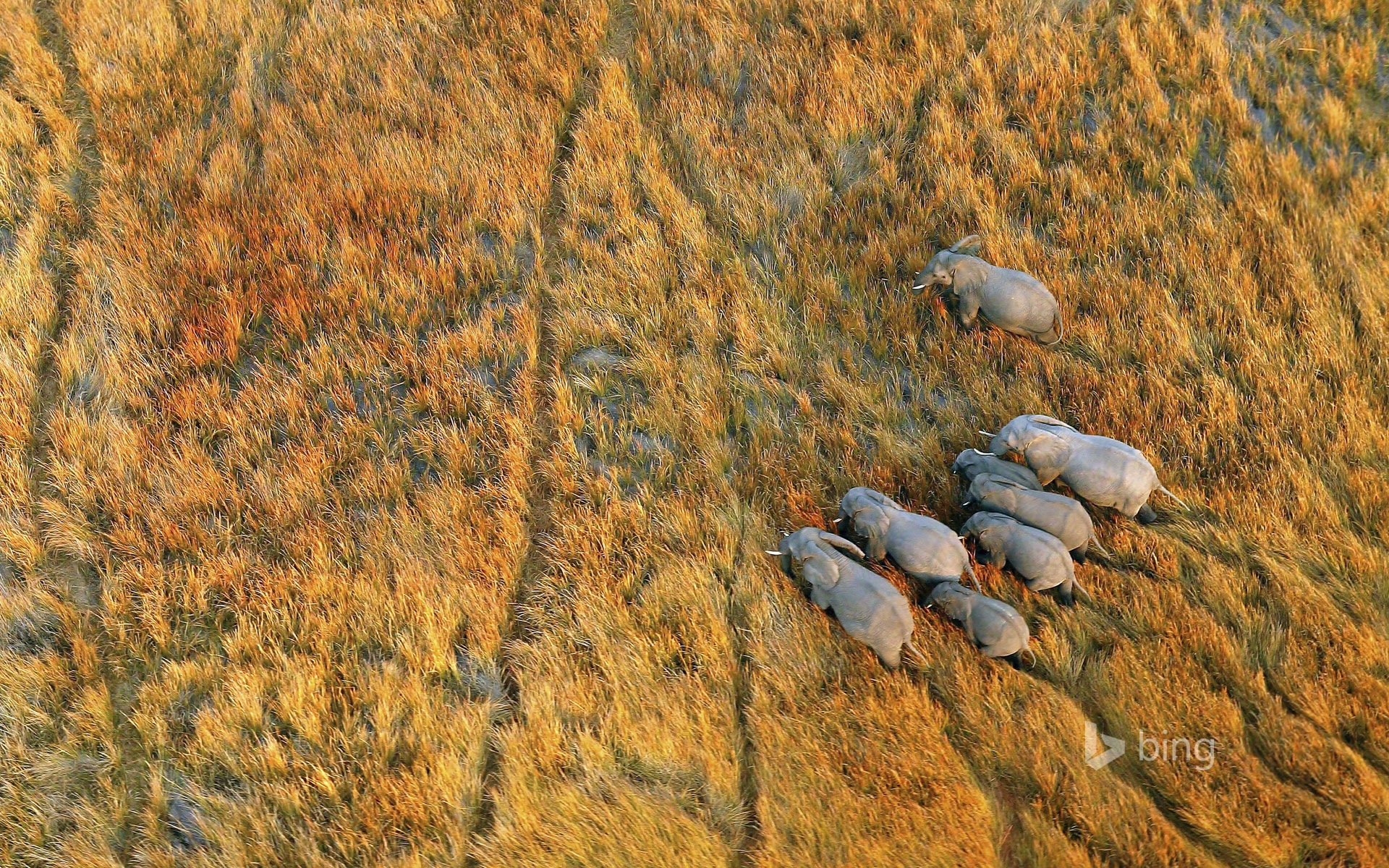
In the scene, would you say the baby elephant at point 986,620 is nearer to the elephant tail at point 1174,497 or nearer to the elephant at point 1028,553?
the elephant at point 1028,553

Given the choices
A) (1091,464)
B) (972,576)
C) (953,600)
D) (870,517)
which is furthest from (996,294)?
(953,600)

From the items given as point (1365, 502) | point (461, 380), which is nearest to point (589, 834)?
point (461, 380)

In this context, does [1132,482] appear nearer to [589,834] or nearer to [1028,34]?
[589,834]

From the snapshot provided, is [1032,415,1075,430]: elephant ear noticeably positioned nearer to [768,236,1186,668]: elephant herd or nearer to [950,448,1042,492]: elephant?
[768,236,1186,668]: elephant herd

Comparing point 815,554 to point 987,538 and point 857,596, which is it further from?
point 987,538

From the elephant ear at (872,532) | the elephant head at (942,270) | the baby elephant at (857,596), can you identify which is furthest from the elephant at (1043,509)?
the elephant head at (942,270)

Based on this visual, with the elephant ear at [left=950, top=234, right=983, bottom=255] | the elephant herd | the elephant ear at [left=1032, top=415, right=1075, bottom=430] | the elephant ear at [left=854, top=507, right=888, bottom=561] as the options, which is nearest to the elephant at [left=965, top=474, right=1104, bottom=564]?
the elephant herd
